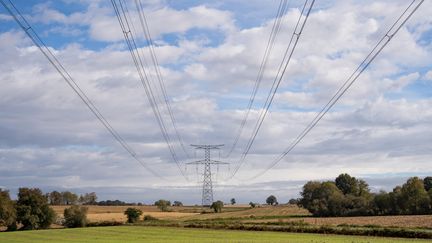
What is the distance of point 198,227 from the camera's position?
104m

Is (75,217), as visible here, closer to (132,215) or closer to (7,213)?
(132,215)

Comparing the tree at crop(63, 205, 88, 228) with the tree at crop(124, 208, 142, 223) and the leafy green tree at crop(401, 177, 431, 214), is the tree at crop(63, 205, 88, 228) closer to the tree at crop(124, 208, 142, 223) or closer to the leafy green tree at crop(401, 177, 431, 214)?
the tree at crop(124, 208, 142, 223)

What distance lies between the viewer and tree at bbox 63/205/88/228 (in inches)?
5330

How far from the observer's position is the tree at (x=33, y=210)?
13200 cm

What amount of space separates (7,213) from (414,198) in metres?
88.6

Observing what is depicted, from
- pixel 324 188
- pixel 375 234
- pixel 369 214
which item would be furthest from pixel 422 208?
pixel 375 234

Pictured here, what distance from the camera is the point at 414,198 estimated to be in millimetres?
134750

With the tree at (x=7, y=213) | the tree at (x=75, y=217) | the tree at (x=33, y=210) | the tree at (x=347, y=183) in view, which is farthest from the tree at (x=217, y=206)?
the tree at (x=7, y=213)

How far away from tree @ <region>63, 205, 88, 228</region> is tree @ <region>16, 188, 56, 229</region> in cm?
332

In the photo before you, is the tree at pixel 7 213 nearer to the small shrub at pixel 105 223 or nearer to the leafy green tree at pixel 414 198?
the small shrub at pixel 105 223

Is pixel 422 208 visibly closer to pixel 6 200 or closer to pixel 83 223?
pixel 83 223

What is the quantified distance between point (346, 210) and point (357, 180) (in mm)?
28570

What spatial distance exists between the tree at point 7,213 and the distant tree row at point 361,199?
75649 mm

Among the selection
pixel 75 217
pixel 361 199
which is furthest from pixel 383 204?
pixel 75 217
